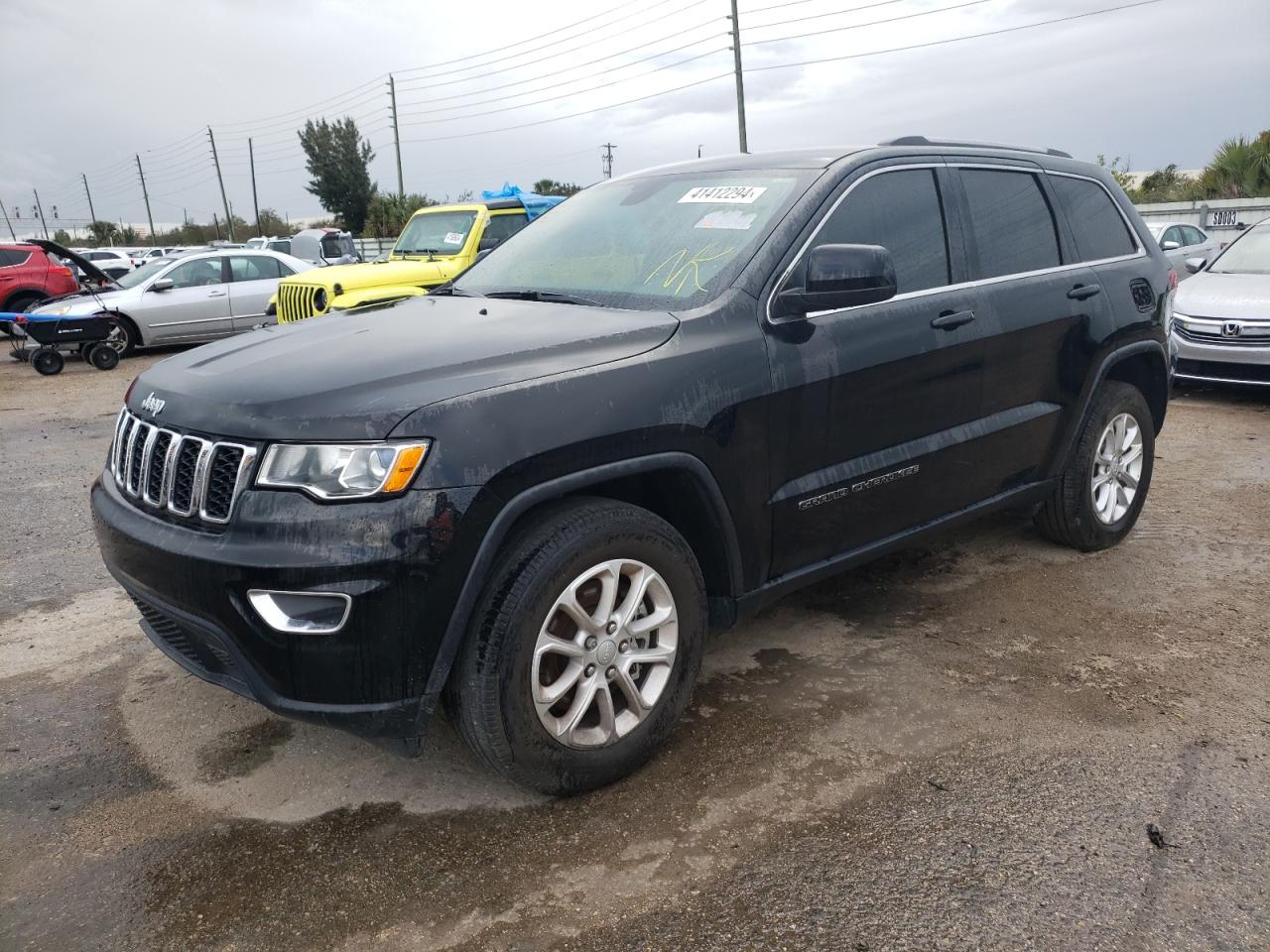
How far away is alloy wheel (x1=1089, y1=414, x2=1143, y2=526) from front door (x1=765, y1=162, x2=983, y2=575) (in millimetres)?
1084

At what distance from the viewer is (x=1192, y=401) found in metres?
8.87

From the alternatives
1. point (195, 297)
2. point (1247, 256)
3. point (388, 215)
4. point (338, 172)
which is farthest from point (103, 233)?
point (1247, 256)

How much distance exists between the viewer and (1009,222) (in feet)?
13.3

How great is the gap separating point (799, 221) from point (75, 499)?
17.3 feet

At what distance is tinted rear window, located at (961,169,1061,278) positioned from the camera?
3.92 metres

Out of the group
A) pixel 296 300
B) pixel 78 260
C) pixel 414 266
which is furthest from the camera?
pixel 78 260

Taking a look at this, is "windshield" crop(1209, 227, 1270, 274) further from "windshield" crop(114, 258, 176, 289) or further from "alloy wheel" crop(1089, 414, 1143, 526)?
"windshield" crop(114, 258, 176, 289)

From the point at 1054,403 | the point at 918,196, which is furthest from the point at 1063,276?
the point at 918,196

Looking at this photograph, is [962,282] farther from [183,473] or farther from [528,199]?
[528,199]

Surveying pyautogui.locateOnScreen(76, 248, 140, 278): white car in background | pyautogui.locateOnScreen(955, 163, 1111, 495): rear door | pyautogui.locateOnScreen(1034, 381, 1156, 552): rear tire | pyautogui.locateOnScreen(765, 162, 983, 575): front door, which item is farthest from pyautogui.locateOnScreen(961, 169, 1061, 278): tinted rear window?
pyautogui.locateOnScreen(76, 248, 140, 278): white car in background

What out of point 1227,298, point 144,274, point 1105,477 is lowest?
point 1105,477

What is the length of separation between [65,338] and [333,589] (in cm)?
1260

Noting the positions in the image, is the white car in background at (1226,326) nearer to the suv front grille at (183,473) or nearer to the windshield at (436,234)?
the windshield at (436,234)

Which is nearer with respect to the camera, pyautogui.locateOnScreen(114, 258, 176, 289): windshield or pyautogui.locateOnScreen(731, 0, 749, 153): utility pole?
pyautogui.locateOnScreen(114, 258, 176, 289): windshield
